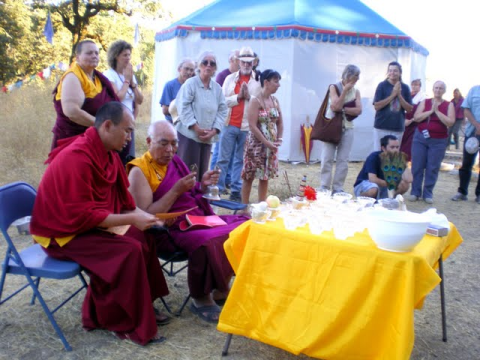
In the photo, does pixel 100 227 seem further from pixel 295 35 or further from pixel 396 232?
pixel 295 35

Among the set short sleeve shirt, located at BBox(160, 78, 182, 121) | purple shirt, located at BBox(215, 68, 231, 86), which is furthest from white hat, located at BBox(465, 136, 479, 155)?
short sleeve shirt, located at BBox(160, 78, 182, 121)

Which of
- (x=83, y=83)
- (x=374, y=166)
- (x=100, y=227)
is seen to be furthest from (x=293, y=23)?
(x=100, y=227)

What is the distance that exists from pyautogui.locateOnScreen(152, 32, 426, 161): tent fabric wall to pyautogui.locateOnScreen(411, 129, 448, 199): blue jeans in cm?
314

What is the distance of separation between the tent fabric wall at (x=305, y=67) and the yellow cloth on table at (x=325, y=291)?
7418 mm

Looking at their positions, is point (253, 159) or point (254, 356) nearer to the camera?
point (254, 356)

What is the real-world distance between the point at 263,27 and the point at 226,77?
3319 mm

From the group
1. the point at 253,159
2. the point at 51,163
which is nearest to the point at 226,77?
the point at 253,159

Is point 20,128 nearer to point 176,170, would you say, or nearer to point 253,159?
point 253,159

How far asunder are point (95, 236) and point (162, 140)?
868 mm

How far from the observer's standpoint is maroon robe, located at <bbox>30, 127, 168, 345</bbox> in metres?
2.61

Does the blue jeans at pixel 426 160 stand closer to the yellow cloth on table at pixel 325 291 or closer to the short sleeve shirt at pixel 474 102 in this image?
the short sleeve shirt at pixel 474 102

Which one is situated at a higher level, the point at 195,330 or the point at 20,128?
the point at 20,128

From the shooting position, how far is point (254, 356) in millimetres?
2711

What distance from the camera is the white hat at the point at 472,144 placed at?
7.00 m
